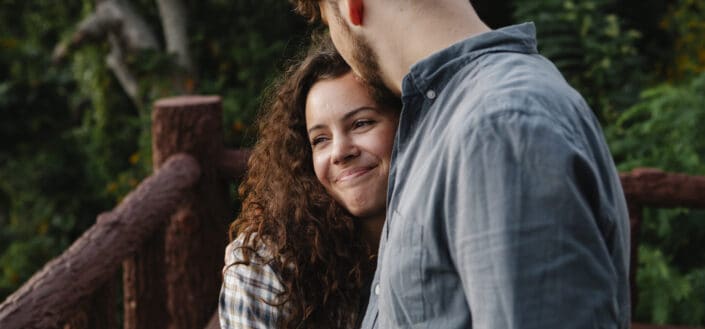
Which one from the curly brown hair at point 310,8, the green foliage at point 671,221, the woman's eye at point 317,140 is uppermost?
the curly brown hair at point 310,8

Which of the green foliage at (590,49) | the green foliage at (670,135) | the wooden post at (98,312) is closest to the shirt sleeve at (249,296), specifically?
the wooden post at (98,312)

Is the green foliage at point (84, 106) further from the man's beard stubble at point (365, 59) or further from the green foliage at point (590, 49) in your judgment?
the man's beard stubble at point (365, 59)

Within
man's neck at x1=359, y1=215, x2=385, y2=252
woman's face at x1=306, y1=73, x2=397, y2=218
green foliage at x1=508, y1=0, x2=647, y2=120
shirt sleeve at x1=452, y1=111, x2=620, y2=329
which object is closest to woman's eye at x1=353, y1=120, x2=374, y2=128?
woman's face at x1=306, y1=73, x2=397, y2=218

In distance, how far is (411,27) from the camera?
1.12 meters

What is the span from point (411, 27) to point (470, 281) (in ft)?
1.28

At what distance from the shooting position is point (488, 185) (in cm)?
90

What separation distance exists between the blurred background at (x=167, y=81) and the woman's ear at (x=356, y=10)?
2769mm

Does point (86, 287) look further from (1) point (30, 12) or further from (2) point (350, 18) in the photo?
(1) point (30, 12)

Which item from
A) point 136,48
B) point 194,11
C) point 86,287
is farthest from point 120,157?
point 86,287

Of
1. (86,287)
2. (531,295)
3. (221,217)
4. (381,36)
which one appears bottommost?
(221,217)

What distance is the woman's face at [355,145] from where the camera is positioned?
1.63 meters

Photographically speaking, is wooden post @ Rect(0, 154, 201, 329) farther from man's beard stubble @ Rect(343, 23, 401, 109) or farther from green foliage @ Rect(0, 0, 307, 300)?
green foliage @ Rect(0, 0, 307, 300)

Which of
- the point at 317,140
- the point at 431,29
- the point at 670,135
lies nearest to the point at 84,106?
the point at 670,135

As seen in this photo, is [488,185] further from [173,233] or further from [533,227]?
[173,233]
